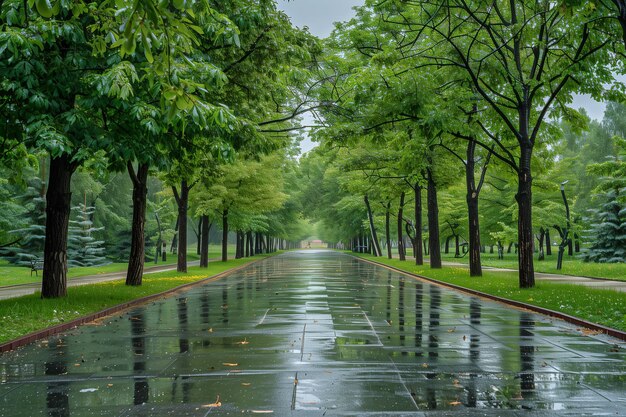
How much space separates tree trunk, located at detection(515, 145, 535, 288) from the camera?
19.4 m

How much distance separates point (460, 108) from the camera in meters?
20.4

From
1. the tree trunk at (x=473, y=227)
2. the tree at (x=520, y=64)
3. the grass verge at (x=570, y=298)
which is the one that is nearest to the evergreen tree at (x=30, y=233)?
the tree trunk at (x=473, y=227)

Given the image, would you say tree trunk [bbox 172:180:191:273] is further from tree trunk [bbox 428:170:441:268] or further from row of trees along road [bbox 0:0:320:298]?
tree trunk [bbox 428:170:441:268]

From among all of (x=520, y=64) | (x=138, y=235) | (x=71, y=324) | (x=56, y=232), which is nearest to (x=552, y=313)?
(x=520, y=64)

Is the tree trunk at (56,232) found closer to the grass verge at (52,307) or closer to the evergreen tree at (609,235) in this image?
the grass verge at (52,307)

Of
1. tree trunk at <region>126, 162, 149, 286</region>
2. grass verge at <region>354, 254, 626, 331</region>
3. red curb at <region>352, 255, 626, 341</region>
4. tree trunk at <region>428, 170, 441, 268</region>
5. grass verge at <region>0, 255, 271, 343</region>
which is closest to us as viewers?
red curb at <region>352, 255, 626, 341</region>

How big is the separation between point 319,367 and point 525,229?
13.8 meters

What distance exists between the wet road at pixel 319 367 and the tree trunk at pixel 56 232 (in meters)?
2.80

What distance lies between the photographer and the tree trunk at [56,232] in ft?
50.1

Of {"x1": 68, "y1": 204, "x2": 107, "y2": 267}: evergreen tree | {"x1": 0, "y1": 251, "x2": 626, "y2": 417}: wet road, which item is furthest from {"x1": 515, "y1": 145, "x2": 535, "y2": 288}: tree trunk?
{"x1": 68, "y1": 204, "x2": 107, "y2": 267}: evergreen tree

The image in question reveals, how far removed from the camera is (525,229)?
1955 cm

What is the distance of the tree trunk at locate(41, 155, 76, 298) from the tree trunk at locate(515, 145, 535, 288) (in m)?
14.2

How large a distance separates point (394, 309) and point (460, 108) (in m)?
8.75

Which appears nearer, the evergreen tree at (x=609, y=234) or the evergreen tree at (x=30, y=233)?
the evergreen tree at (x=30, y=233)
